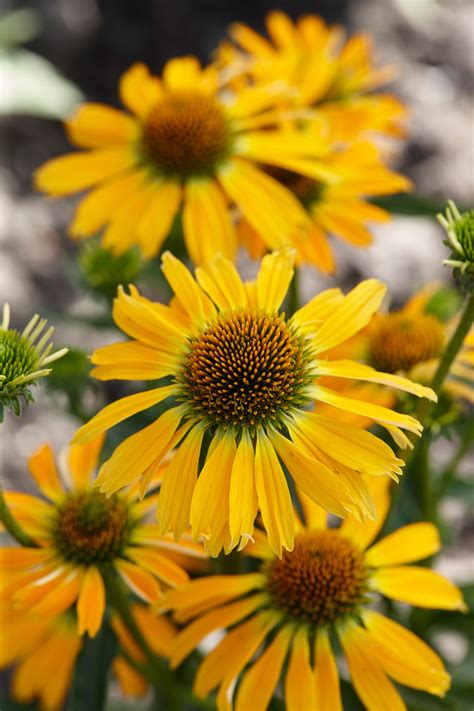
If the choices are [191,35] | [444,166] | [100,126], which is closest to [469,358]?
[100,126]

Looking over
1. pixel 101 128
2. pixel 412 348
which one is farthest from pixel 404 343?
pixel 101 128

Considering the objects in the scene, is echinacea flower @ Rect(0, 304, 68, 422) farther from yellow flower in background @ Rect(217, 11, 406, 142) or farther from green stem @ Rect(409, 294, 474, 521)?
yellow flower in background @ Rect(217, 11, 406, 142)

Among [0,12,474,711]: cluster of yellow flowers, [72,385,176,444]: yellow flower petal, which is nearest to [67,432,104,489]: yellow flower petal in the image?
[0,12,474,711]: cluster of yellow flowers

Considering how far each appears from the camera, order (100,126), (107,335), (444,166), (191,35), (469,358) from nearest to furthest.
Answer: (469,358) < (100,126) < (107,335) < (444,166) < (191,35)

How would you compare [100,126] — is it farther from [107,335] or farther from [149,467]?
[107,335]

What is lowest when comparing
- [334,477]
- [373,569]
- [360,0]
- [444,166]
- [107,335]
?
[373,569]
